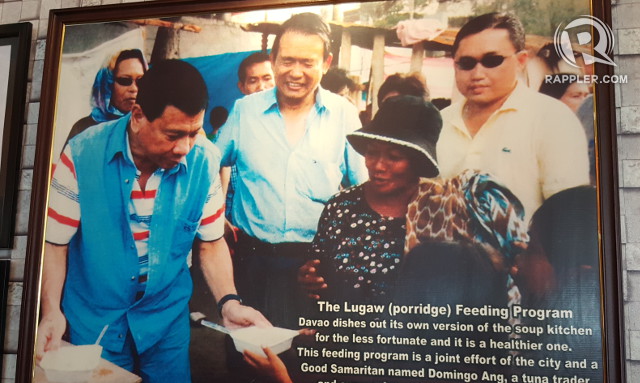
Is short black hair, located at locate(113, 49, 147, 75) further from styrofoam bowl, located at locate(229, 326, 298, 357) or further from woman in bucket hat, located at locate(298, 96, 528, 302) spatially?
styrofoam bowl, located at locate(229, 326, 298, 357)

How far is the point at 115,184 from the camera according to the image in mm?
1575

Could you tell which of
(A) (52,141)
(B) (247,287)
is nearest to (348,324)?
(B) (247,287)

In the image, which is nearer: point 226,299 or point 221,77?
point 226,299

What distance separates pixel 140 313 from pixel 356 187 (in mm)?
642

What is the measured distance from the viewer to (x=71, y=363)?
152cm

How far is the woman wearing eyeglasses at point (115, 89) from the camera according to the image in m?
1.62

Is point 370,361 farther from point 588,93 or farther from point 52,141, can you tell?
point 52,141

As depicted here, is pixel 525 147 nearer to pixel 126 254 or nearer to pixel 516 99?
pixel 516 99

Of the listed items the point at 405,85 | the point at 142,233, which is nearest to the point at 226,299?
the point at 142,233

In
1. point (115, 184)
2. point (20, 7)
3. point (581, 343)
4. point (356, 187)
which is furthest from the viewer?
point (20, 7)

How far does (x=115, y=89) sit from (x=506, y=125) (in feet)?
3.45

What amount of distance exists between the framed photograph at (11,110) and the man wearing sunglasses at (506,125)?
1155mm

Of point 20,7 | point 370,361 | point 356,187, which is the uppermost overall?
point 20,7

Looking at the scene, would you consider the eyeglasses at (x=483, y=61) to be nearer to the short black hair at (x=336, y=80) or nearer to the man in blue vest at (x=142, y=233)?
the short black hair at (x=336, y=80)
